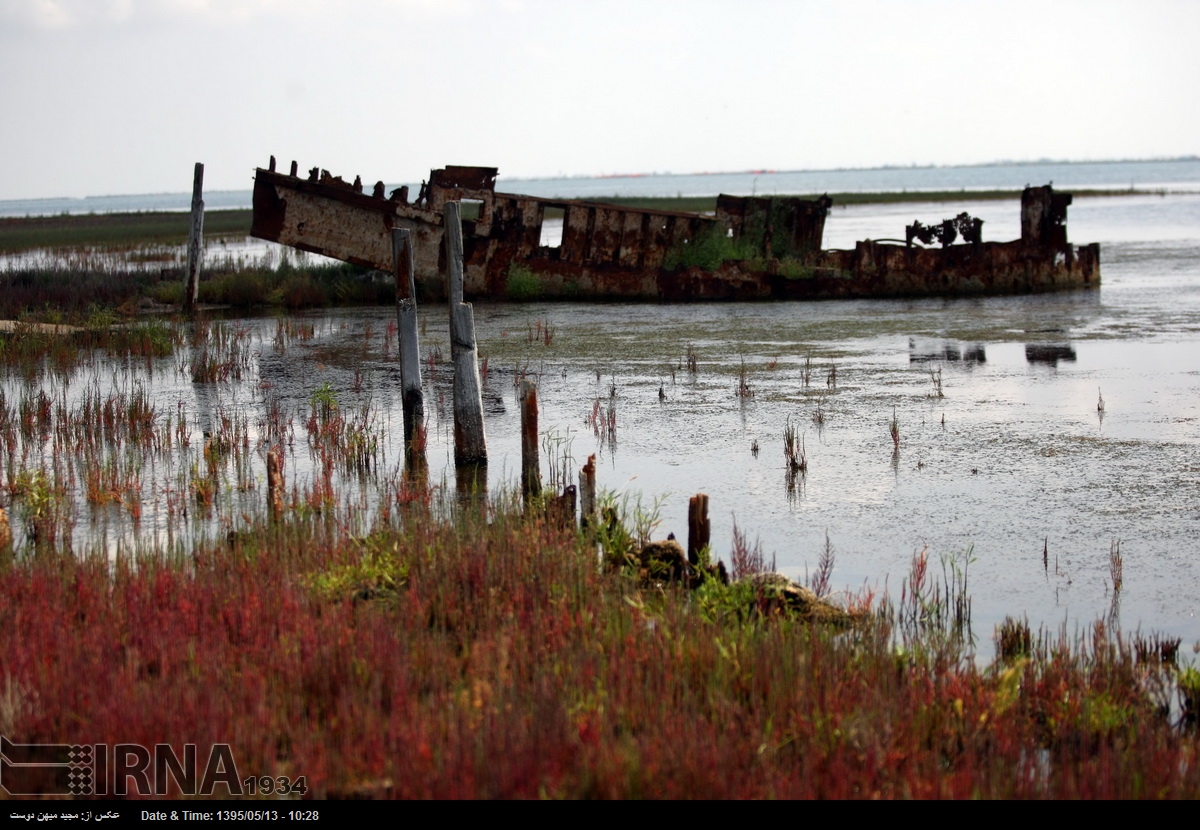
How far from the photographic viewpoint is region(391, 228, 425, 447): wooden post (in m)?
9.27

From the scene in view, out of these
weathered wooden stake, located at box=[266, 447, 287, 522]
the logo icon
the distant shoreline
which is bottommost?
the logo icon

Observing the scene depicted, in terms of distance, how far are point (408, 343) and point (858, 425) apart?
13.0 ft

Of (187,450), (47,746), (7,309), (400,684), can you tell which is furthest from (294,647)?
(7,309)

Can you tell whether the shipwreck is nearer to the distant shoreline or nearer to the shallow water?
the shallow water

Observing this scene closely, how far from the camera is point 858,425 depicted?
10266 mm

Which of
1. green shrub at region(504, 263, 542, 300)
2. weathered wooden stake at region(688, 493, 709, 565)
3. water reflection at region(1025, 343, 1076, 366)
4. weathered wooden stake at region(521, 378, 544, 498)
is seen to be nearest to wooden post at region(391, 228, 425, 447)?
weathered wooden stake at region(521, 378, 544, 498)

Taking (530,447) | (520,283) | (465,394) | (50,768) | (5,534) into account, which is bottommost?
(50,768)

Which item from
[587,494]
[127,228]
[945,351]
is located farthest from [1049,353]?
[127,228]

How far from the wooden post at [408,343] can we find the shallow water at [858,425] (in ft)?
1.27

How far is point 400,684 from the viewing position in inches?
165

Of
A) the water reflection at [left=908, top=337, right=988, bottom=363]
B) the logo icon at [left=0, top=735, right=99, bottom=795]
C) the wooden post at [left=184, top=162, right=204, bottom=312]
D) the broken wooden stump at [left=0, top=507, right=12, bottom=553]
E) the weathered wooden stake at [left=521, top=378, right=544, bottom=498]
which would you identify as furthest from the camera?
the wooden post at [left=184, top=162, right=204, bottom=312]

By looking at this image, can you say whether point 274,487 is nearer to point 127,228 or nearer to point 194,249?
point 194,249

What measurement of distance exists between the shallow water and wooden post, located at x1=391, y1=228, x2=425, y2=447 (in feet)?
1.27

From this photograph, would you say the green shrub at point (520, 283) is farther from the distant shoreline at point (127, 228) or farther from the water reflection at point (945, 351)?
the distant shoreline at point (127, 228)
